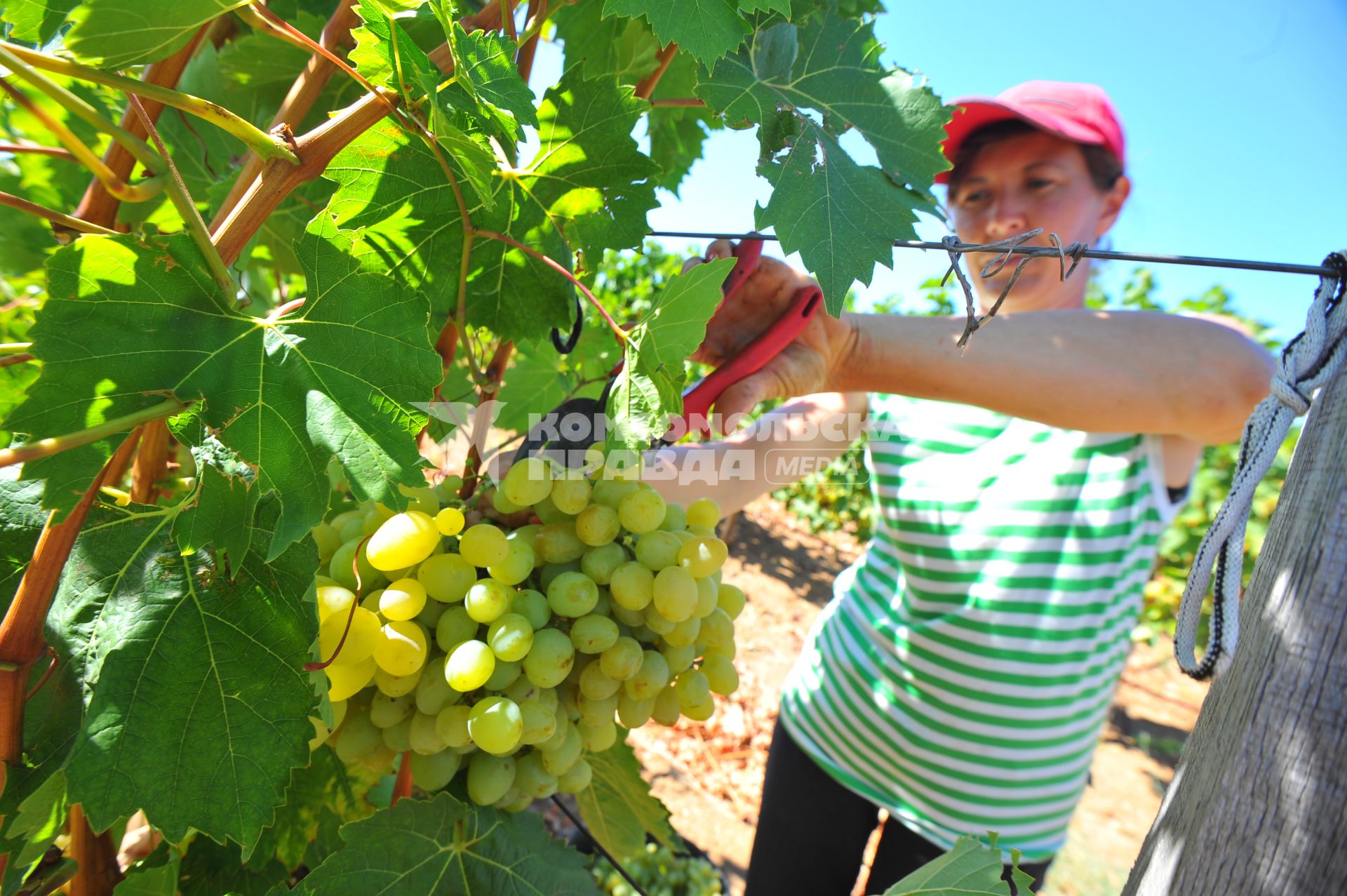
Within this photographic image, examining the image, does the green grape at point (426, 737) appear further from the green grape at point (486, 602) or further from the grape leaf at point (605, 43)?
the grape leaf at point (605, 43)

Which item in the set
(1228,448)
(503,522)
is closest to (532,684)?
(503,522)

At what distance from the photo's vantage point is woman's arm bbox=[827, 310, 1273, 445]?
1.22 m

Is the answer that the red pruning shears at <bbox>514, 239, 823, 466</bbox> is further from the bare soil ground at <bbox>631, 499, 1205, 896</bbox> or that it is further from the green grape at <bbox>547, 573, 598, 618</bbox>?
the bare soil ground at <bbox>631, 499, 1205, 896</bbox>

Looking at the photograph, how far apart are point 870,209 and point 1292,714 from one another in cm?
52

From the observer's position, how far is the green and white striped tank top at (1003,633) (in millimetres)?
1603

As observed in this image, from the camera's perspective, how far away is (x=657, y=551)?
0.80 meters

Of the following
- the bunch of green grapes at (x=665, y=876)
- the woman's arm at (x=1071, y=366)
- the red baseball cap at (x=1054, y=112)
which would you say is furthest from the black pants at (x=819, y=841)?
the red baseball cap at (x=1054, y=112)

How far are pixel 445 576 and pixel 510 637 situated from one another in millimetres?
91

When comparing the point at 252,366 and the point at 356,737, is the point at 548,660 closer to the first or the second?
the point at 356,737

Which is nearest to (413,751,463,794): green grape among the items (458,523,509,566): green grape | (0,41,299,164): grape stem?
(458,523,509,566): green grape

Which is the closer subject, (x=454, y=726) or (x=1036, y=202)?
(x=454, y=726)

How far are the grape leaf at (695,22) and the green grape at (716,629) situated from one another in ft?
1.97

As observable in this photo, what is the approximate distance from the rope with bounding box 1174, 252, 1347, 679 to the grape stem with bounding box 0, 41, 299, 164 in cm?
75

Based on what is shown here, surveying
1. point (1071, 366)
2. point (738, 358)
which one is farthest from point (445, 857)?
point (1071, 366)
